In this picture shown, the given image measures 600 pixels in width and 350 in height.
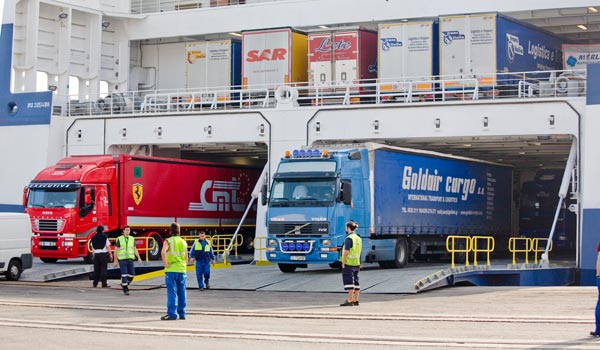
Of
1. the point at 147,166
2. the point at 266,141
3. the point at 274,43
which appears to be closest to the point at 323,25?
the point at 274,43

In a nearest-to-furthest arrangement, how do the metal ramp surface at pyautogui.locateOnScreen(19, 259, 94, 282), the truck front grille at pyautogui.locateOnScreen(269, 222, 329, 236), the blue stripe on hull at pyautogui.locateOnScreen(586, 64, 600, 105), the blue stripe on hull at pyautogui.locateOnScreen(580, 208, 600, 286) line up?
the truck front grille at pyautogui.locateOnScreen(269, 222, 329, 236) < the metal ramp surface at pyautogui.locateOnScreen(19, 259, 94, 282) < the blue stripe on hull at pyautogui.locateOnScreen(580, 208, 600, 286) < the blue stripe on hull at pyautogui.locateOnScreen(586, 64, 600, 105)

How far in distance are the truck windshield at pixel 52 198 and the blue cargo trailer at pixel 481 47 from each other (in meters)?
11.9

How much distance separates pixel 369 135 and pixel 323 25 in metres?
7.92

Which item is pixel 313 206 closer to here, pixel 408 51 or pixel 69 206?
pixel 69 206

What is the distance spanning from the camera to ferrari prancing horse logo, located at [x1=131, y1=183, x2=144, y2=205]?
34.0m

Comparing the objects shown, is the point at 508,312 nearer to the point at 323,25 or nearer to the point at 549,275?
the point at 549,275

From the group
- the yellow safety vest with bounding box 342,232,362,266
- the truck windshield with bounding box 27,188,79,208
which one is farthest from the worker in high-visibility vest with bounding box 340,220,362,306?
the truck windshield with bounding box 27,188,79,208

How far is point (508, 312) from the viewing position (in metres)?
19.4

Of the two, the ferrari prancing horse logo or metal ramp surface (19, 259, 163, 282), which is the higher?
the ferrari prancing horse logo

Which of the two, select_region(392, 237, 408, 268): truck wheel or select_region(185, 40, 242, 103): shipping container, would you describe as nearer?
select_region(392, 237, 408, 268): truck wheel

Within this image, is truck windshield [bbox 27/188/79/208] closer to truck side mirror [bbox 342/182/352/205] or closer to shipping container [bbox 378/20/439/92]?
truck side mirror [bbox 342/182/352/205]

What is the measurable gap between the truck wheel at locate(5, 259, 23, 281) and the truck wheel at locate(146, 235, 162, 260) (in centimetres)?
621

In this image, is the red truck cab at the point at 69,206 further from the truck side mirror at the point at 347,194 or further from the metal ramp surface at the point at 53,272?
the truck side mirror at the point at 347,194

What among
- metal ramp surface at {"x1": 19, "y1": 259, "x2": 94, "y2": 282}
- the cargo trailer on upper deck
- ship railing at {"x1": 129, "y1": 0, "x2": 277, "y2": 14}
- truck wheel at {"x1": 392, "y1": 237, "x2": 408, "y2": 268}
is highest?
ship railing at {"x1": 129, "y1": 0, "x2": 277, "y2": 14}
